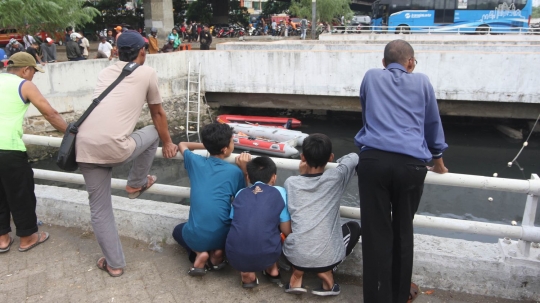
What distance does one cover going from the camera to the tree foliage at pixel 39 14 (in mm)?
11664

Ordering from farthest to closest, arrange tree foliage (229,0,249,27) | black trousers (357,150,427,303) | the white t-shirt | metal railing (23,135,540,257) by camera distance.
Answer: tree foliage (229,0,249,27) → the white t-shirt → metal railing (23,135,540,257) → black trousers (357,150,427,303)

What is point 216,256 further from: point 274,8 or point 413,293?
point 274,8

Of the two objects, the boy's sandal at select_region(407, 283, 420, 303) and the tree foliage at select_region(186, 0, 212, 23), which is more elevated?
the tree foliage at select_region(186, 0, 212, 23)

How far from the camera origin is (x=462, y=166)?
12.6 meters

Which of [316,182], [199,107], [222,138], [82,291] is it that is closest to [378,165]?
[316,182]

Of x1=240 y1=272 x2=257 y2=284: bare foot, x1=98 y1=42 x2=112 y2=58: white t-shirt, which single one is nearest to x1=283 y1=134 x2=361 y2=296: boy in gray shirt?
x1=240 y1=272 x2=257 y2=284: bare foot

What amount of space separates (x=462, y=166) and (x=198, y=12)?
29.7 metres

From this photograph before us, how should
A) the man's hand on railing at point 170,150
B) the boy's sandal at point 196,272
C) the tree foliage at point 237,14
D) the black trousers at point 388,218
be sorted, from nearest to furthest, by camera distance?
the black trousers at point 388,218
the boy's sandal at point 196,272
the man's hand on railing at point 170,150
the tree foliage at point 237,14

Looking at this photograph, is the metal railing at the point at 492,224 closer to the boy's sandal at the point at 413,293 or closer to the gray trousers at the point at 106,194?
the boy's sandal at the point at 413,293

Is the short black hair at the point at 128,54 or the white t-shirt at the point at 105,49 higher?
the short black hair at the point at 128,54

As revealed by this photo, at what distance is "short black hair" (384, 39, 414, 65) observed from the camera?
2381 millimetres

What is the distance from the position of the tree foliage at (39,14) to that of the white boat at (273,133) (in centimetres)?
610

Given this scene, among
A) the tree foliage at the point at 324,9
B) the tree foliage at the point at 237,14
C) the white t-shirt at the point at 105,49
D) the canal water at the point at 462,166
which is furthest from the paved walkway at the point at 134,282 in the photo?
the tree foliage at the point at 237,14

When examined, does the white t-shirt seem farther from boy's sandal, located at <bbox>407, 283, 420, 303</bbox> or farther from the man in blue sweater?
boy's sandal, located at <bbox>407, 283, 420, 303</bbox>
